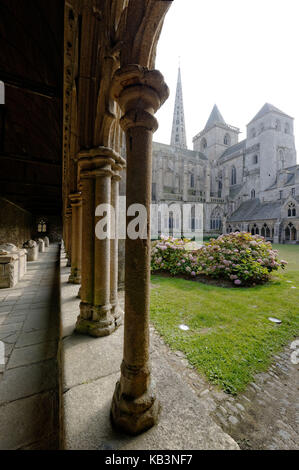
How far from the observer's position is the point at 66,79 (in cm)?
316

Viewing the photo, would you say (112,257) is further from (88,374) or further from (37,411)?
(37,411)

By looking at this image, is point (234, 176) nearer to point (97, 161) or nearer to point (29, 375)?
point (97, 161)

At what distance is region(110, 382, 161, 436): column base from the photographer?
0.97 metres

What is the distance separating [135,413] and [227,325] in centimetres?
217

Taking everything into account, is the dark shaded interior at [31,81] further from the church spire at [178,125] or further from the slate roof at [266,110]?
the church spire at [178,125]

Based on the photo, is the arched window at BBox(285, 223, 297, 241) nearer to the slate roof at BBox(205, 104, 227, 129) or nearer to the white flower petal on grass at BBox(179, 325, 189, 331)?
the white flower petal on grass at BBox(179, 325, 189, 331)

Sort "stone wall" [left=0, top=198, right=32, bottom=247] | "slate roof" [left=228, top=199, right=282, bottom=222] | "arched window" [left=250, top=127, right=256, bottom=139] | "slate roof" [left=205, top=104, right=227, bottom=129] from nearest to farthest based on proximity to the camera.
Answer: "stone wall" [left=0, top=198, right=32, bottom=247] < "slate roof" [left=228, top=199, right=282, bottom=222] < "arched window" [left=250, top=127, right=256, bottom=139] < "slate roof" [left=205, top=104, right=227, bottom=129]

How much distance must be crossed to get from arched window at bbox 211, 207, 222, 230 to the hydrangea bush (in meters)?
25.5

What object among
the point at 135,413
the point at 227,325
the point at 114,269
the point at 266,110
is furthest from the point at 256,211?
the point at 135,413

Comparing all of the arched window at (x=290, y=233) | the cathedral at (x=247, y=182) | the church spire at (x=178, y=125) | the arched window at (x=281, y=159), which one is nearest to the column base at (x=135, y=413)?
the cathedral at (x=247, y=182)

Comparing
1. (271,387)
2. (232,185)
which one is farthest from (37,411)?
(232,185)

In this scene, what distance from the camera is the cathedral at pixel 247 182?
24453 millimetres

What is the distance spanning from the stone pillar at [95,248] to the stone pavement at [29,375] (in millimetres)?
544

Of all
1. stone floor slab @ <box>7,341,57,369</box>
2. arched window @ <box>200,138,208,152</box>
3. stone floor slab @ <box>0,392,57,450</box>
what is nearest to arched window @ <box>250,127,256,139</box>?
arched window @ <box>200,138,208,152</box>
